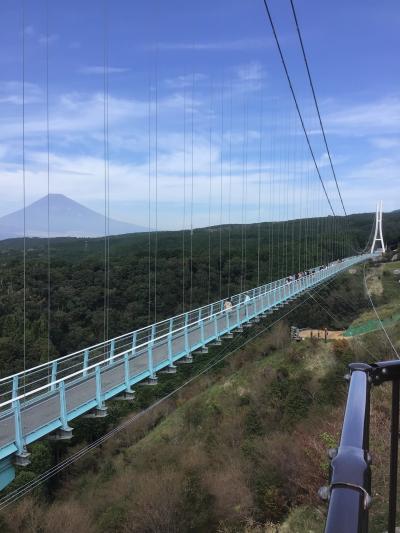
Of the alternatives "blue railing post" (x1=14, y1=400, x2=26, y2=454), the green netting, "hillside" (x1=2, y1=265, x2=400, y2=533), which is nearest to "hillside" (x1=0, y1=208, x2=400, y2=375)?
"hillside" (x1=2, y1=265, x2=400, y2=533)

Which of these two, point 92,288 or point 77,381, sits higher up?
point 92,288

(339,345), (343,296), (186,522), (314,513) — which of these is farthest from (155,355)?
(343,296)

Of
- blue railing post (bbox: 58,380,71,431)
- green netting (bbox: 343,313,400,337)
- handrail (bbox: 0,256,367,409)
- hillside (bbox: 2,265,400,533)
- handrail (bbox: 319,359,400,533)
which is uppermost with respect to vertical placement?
handrail (bbox: 319,359,400,533)

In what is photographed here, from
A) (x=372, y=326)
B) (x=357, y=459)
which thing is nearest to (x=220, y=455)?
(x=372, y=326)

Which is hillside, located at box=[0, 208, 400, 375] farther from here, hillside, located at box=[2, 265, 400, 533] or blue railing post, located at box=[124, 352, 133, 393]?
blue railing post, located at box=[124, 352, 133, 393]

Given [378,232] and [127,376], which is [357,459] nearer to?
[127,376]

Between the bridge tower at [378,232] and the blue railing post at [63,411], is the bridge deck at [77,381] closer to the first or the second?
the blue railing post at [63,411]
